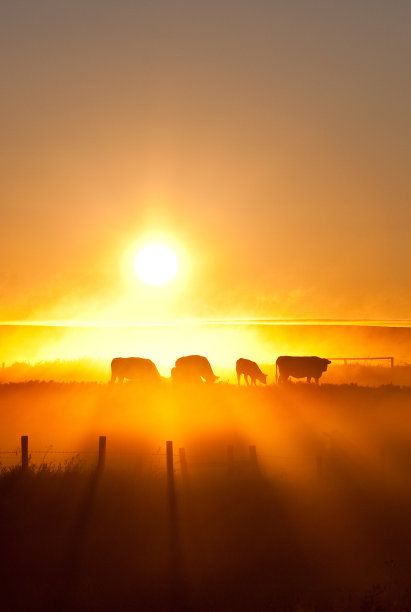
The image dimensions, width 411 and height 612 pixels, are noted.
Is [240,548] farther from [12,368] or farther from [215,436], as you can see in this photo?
[12,368]

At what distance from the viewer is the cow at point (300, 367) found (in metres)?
47.2

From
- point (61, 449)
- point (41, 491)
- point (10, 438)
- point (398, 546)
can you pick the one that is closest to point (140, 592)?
point (41, 491)

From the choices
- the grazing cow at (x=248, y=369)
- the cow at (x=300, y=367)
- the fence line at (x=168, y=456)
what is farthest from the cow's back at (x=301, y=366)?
the fence line at (x=168, y=456)

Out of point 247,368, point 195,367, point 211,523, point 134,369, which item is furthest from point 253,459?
point 247,368

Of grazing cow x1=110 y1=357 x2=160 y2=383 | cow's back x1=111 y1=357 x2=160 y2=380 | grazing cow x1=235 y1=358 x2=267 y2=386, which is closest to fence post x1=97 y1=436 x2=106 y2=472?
grazing cow x1=110 y1=357 x2=160 y2=383

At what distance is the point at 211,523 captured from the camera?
1644cm

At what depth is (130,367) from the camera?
4112 centimetres

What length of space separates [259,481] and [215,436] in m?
6.79

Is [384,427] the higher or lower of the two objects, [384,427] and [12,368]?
the lower

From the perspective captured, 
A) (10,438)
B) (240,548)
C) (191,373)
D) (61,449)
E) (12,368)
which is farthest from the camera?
(12,368)

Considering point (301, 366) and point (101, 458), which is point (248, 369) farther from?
point (101, 458)

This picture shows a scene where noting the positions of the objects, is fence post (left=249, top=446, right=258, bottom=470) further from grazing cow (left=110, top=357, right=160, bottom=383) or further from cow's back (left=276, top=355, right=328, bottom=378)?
cow's back (left=276, top=355, right=328, bottom=378)

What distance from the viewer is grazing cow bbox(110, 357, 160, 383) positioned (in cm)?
4050

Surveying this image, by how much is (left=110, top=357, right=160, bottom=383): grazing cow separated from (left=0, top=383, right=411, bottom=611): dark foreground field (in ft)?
43.7
